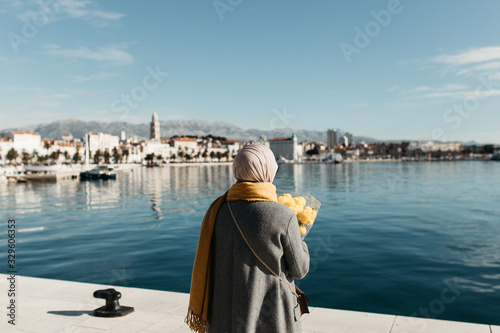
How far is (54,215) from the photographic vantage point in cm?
2419

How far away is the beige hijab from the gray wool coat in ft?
0.57

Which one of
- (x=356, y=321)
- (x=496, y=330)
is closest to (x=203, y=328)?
(x=356, y=321)

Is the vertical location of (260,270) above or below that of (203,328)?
above

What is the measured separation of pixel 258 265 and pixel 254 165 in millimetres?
623

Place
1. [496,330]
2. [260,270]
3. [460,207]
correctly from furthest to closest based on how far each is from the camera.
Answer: [460,207] → [496,330] → [260,270]

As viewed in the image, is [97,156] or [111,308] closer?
[111,308]

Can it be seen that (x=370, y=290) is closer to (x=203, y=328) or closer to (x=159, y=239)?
(x=203, y=328)

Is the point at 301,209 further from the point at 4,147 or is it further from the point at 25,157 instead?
the point at 4,147

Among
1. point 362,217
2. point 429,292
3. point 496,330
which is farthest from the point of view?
point 362,217

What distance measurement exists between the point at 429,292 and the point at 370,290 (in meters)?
1.29

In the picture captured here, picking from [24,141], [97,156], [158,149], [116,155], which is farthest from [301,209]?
[158,149]

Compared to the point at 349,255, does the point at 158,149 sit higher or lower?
higher

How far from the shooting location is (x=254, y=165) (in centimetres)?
269

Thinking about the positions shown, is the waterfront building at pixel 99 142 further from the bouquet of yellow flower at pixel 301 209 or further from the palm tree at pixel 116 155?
the bouquet of yellow flower at pixel 301 209
